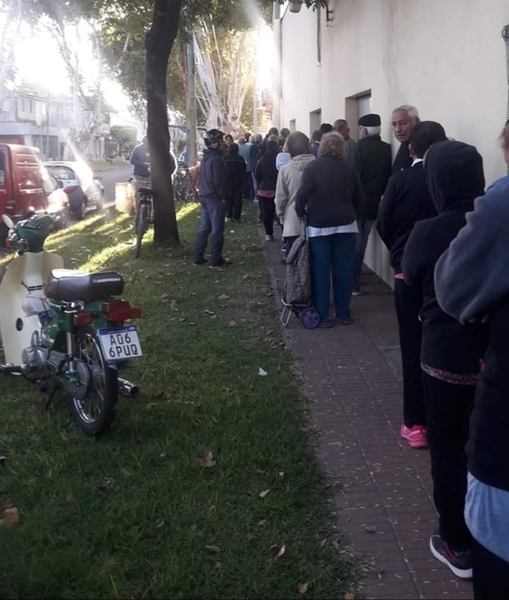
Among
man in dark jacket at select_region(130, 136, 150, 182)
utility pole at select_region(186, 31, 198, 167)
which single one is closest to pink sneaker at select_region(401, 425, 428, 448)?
man in dark jacket at select_region(130, 136, 150, 182)

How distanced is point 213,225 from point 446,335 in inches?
312

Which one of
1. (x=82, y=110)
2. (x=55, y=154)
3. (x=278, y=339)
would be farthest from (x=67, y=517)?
(x=55, y=154)

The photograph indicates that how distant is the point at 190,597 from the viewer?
3393 millimetres

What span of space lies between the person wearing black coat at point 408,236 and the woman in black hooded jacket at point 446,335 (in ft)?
4.04

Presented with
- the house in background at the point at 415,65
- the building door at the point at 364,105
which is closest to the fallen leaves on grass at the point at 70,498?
the house in background at the point at 415,65

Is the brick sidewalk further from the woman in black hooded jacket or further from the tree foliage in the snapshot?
the tree foliage

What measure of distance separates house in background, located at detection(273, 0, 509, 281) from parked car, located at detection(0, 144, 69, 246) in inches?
227

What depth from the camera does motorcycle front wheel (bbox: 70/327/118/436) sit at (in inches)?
191

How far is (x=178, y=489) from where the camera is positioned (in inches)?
172

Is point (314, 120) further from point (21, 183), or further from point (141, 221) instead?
point (141, 221)

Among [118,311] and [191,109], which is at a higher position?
[191,109]

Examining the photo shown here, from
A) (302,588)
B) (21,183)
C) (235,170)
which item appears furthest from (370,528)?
(235,170)

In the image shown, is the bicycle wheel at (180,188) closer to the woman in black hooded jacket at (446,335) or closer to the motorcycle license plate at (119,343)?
the motorcycle license plate at (119,343)

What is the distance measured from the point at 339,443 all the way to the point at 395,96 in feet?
17.7
